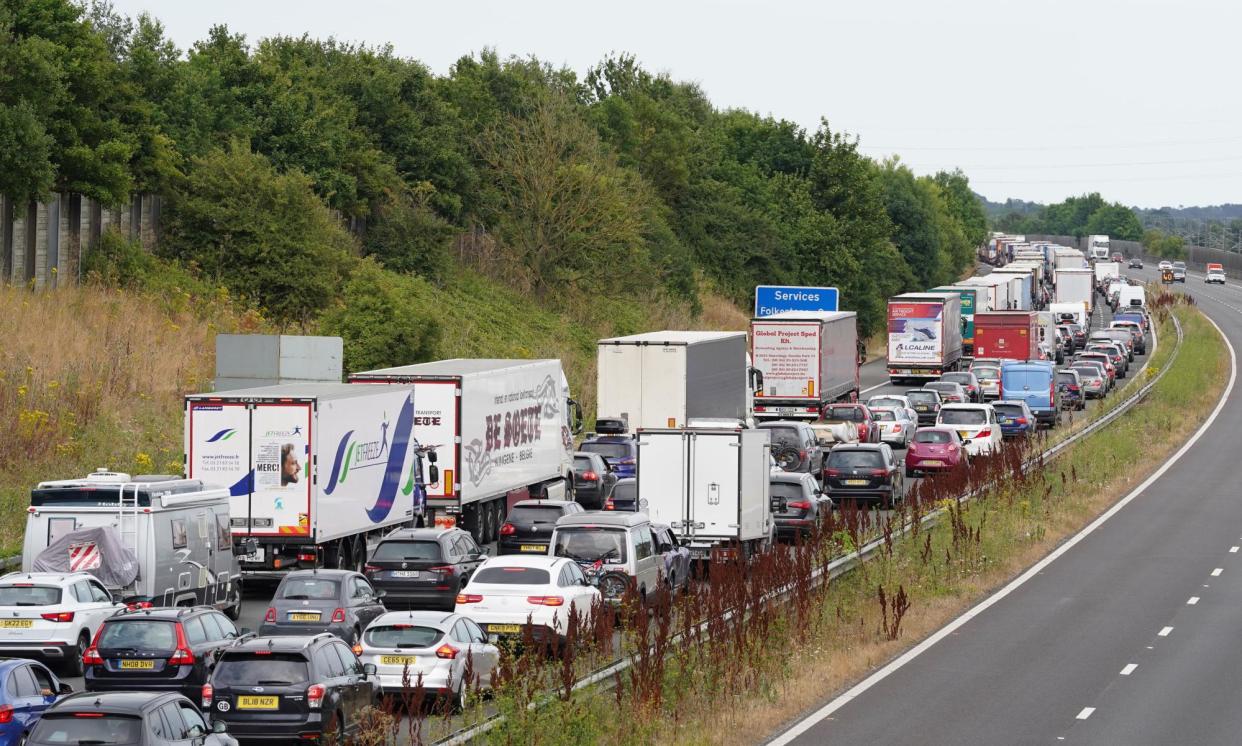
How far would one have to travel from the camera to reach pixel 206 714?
57.9ft

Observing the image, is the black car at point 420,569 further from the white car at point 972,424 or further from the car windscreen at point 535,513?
the white car at point 972,424

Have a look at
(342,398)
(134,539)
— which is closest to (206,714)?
(134,539)

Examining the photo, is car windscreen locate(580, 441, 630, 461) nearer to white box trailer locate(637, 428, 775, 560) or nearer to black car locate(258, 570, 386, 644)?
white box trailer locate(637, 428, 775, 560)

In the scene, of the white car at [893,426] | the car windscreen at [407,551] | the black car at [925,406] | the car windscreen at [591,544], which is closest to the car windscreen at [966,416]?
the white car at [893,426]

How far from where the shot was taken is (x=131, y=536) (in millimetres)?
25172

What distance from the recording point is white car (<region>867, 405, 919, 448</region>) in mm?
53688

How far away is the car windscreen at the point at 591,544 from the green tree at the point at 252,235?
32.0 meters

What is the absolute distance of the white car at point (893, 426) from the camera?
176ft

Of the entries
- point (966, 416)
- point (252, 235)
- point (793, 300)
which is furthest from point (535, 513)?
point (793, 300)

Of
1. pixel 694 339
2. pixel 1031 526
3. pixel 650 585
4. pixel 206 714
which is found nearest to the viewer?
pixel 206 714

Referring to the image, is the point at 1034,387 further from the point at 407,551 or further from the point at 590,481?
the point at 407,551

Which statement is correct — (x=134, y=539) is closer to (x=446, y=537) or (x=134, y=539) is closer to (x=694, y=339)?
(x=446, y=537)

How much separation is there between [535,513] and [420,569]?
482 cm

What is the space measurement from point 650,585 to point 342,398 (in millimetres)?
6449
